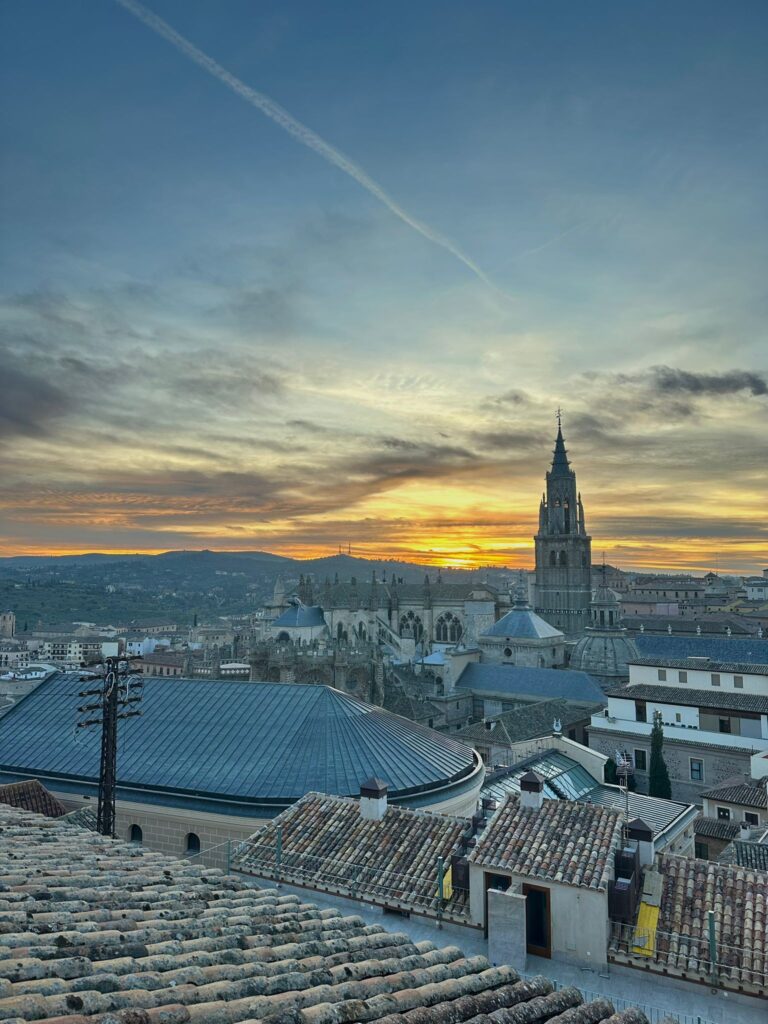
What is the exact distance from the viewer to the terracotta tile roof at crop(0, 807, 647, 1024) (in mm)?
4832

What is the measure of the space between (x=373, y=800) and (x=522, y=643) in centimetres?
Result: 4663

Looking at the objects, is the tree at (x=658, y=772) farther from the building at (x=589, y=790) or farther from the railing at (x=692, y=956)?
the railing at (x=692, y=956)

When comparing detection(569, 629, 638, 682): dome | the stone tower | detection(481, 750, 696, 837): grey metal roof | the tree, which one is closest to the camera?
detection(481, 750, 696, 837): grey metal roof

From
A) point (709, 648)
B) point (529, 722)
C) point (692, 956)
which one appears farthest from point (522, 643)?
point (692, 956)

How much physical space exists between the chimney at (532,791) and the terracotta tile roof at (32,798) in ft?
43.2

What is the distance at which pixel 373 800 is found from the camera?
53.3ft

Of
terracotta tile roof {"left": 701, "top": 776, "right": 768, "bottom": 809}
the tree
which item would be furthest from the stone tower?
terracotta tile roof {"left": 701, "top": 776, "right": 768, "bottom": 809}

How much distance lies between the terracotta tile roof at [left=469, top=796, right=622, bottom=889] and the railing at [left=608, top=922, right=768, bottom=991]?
3.35 feet

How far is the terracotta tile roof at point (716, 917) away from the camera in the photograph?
1126 cm

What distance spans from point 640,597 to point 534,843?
124m

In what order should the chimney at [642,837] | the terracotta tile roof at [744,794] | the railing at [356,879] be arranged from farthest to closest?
the terracotta tile roof at [744,794]
the railing at [356,879]
the chimney at [642,837]

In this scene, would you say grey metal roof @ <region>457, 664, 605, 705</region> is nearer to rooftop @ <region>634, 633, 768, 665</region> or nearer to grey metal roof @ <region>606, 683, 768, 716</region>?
rooftop @ <region>634, 633, 768, 665</region>

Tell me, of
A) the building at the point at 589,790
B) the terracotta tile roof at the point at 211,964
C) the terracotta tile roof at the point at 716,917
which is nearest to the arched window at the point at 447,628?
the building at the point at 589,790

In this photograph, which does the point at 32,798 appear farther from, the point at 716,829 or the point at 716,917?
the point at 716,829
